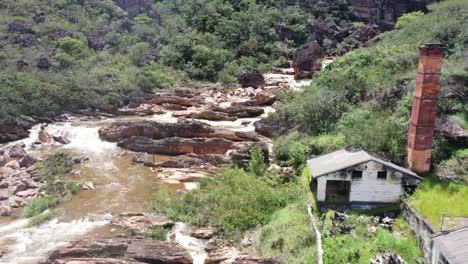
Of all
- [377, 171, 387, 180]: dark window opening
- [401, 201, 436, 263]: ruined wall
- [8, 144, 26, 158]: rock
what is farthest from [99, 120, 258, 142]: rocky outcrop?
[401, 201, 436, 263]: ruined wall

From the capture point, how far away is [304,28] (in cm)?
7519

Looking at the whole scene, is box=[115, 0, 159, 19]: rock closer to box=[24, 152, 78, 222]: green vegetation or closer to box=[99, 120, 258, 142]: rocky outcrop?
box=[99, 120, 258, 142]: rocky outcrop

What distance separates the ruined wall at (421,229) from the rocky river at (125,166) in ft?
21.9

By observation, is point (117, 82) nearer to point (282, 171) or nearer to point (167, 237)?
point (282, 171)

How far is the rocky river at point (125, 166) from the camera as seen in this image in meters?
21.5

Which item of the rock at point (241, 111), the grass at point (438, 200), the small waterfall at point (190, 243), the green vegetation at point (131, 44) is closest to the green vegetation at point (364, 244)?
the grass at point (438, 200)

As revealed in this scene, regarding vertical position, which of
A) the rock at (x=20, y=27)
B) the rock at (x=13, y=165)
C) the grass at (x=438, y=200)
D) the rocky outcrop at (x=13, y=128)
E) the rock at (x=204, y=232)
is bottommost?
the rock at (x=204, y=232)

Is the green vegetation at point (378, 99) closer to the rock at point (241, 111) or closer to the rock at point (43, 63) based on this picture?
the rock at point (241, 111)

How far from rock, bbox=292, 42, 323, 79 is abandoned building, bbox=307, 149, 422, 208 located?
39199mm

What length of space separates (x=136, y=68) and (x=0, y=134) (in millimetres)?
20838

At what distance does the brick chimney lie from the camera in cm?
2139

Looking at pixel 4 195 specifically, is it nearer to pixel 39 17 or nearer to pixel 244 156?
pixel 244 156

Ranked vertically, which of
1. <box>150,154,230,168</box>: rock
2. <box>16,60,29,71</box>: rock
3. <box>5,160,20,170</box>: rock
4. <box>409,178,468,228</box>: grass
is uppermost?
<box>16,60,29,71</box>: rock

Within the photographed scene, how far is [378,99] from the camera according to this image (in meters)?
29.3
